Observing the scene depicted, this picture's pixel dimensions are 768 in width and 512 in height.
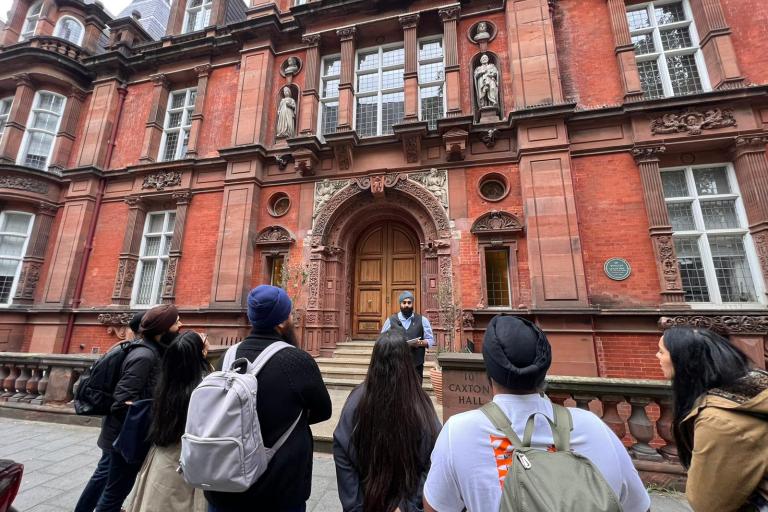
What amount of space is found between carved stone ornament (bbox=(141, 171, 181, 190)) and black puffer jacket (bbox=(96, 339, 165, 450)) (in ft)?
31.7

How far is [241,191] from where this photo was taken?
9758 millimetres

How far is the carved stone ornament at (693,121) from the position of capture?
23.6ft

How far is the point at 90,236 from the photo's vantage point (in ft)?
36.9

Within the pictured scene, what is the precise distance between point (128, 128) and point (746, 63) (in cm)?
1823

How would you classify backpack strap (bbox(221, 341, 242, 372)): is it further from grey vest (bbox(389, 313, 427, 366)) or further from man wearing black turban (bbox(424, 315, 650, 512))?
grey vest (bbox(389, 313, 427, 366))

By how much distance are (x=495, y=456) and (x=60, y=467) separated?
571cm

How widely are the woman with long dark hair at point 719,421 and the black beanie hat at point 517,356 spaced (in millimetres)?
858

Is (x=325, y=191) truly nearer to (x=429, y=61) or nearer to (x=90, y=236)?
(x=429, y=61)

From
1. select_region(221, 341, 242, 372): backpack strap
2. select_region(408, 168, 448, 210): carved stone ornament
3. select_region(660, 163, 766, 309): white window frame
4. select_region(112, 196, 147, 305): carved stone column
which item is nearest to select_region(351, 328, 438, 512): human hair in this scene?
select_region(221, 341, 242, 372): backpack strap

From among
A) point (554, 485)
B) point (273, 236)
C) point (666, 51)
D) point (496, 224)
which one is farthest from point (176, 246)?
point (666, 51)

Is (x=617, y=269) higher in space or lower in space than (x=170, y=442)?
higher

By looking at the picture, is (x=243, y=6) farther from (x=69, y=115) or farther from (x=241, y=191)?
(x=241, y=191)

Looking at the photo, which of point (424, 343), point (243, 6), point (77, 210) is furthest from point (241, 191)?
point (243, 6)

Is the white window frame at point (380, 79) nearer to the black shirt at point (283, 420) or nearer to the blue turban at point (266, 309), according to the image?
the blue turban at point (266, 309)
